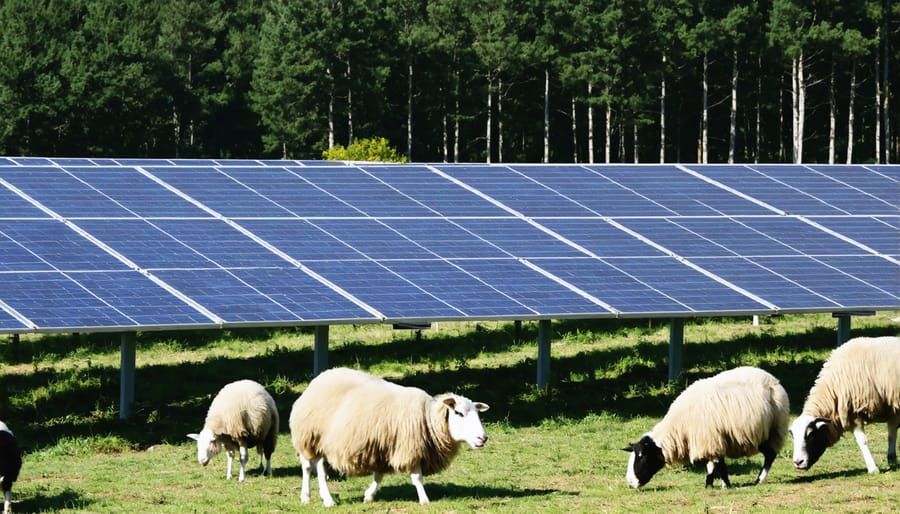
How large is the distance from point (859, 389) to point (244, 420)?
29.0 feet

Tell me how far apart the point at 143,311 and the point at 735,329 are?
17.8 m

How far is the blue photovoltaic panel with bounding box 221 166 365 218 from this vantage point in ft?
101

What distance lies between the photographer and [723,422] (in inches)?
744

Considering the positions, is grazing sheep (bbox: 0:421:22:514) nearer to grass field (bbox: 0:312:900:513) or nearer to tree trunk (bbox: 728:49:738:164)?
grass field (bbox: 0:312:900:513)

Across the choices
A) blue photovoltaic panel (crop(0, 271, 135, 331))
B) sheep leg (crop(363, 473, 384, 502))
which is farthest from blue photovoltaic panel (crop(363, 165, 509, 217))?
sheep leg (crop(363, 473, 384, 502))

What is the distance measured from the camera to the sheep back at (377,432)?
1812 cm

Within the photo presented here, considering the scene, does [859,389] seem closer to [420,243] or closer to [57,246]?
[420,243]

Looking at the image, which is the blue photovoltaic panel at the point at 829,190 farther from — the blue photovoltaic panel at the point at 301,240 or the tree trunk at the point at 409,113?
the tree trunk at the point at 409,113

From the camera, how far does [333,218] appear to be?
3052 centimetres

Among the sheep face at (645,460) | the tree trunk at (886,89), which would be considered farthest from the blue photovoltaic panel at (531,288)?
the tree trunk at (886,89)

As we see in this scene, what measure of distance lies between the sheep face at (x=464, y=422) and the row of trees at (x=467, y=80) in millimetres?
64409

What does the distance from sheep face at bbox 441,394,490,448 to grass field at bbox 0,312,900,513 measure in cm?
84

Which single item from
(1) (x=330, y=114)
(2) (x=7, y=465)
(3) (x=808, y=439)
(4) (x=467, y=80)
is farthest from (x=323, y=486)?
(4) (x=467, y=80)

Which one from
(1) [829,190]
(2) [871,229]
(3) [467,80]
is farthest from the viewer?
(3) [467,80]
